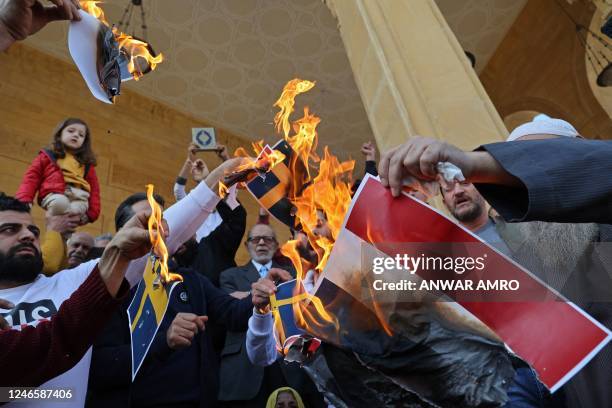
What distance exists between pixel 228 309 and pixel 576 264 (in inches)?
64.8

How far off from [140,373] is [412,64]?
2.12 metres

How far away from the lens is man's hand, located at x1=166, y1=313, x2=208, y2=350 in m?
1.66

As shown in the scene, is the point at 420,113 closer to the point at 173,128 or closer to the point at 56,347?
the point at 56,347

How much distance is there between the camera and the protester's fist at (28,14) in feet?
4.42

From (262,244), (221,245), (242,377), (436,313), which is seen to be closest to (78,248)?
(221,245)

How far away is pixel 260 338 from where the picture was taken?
6.88ft

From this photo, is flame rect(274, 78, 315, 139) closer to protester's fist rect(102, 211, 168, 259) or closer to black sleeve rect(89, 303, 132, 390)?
protester's fist rect(102, 211, 168, 259)

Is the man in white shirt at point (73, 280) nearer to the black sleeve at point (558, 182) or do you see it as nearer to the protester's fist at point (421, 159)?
the protester's fist at point (421, 159)

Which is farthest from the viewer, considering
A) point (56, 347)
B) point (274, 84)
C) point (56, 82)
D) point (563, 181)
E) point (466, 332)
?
point (274, 84)

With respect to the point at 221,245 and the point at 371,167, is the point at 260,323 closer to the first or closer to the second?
the point at 221,245

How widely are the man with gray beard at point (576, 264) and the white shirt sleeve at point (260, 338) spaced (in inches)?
44.8

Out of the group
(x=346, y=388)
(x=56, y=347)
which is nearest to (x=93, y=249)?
(x=56, y=347)

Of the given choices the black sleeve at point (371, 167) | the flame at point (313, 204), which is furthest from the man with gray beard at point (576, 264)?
the black sleeve at point (371, 167)

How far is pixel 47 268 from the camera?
254 cm
